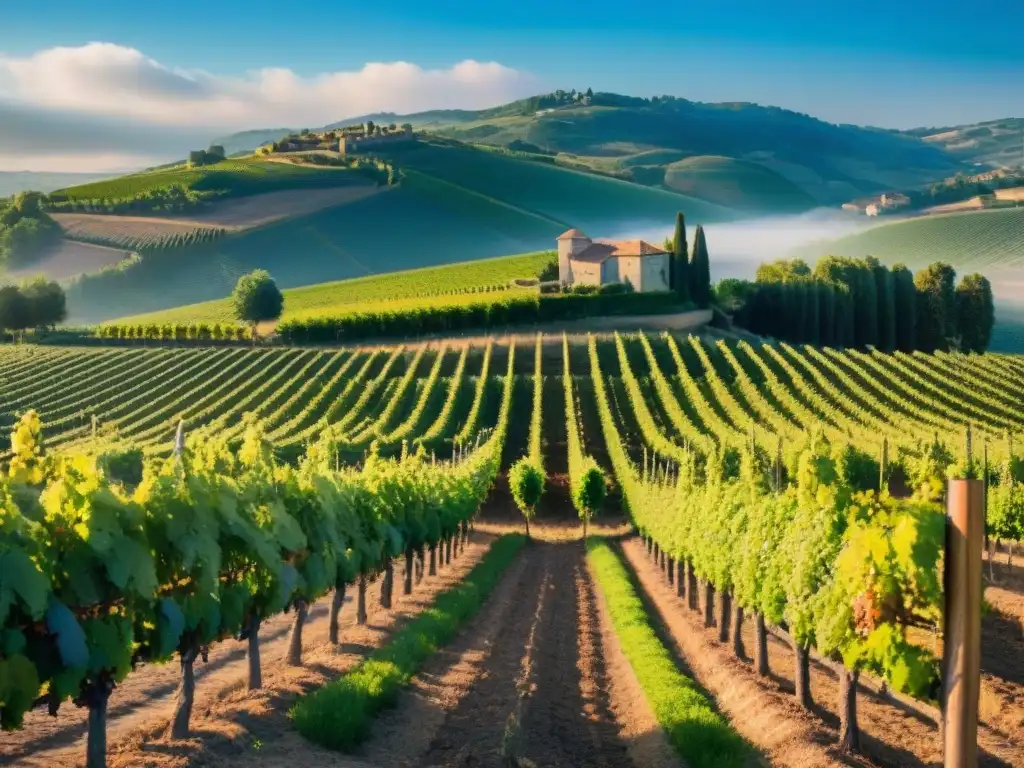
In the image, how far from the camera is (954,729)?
20.9 feet

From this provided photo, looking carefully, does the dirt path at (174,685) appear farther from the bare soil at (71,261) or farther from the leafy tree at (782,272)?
the bare soil at (71,261)

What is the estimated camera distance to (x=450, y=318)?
87.3 m

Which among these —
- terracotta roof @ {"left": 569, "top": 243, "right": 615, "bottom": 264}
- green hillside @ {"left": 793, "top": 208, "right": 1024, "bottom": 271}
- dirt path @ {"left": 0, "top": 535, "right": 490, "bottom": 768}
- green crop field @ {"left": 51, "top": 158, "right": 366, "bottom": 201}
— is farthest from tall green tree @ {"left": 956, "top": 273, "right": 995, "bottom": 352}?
green crop field @ {"left": 51, "top": 158, "right": 366, "bottom": 201}

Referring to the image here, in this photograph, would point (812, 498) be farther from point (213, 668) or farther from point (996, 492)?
point (996, 492)

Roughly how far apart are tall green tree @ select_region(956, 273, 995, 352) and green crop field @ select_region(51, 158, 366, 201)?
92.3 m

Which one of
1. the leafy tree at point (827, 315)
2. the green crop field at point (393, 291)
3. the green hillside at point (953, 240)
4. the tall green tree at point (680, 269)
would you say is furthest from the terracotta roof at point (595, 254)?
the green hillside at point (953, 240)

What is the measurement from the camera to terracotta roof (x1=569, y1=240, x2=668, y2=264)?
322ft

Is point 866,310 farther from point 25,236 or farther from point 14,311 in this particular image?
point 25,236

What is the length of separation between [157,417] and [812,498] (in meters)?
52.7

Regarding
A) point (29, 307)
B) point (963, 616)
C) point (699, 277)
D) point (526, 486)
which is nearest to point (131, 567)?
point (963, 616)

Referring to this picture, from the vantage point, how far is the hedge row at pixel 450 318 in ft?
284

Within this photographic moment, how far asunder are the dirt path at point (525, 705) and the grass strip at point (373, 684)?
234 millimetres

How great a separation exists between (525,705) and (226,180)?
156759 mm

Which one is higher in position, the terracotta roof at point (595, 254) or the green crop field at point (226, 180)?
the green crop field at point (226, 180)
